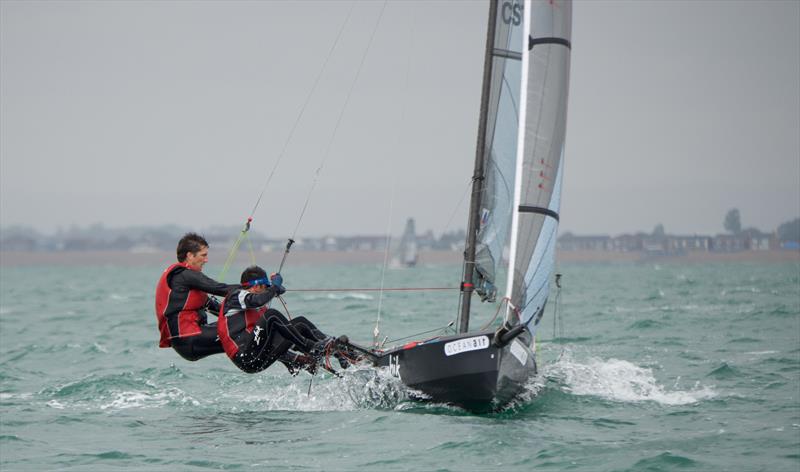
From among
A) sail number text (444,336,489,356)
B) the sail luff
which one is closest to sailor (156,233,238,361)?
sail number text (444,336,489,356)

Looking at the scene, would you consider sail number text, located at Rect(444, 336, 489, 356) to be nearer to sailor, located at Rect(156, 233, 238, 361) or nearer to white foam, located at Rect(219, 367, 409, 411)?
white foam, located at Rect(219, 367, 409, 411)

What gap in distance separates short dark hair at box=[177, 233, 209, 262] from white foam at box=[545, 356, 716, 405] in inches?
183

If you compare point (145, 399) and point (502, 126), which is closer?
point (502, 126)

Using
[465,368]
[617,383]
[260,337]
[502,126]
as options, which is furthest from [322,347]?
[617,383]

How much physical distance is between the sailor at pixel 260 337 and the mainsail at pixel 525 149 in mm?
1985

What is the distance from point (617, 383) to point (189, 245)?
5705 mm

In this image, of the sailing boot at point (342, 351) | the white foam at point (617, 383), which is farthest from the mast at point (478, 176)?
the white foam at point (617, 383)

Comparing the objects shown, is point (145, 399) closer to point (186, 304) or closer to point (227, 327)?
point (186, 304)

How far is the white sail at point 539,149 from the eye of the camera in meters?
10.4

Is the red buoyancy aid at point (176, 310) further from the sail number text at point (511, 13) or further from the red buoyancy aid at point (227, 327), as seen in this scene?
the sail number text at point (511, 13)

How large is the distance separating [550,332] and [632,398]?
30.5ft

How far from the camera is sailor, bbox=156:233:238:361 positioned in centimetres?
973

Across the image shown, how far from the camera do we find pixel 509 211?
36.9 ft

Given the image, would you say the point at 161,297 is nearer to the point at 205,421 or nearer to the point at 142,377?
the point at 205,421
